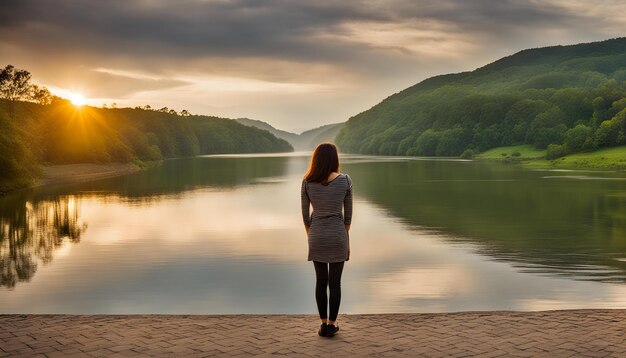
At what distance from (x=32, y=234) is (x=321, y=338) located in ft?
64.3

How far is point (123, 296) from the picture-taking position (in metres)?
14.1

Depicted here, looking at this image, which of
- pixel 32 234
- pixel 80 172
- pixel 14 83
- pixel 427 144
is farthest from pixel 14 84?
pixel 427 144

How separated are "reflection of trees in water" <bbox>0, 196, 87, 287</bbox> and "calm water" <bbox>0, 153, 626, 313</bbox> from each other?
0.19ft

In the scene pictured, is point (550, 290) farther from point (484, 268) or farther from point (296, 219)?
point (296, 219)

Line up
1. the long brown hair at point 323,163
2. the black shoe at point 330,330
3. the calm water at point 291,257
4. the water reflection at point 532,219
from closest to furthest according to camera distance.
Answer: the black shoe at point 330,330
the long brown hair at point 323,163
the calm water at point 291,257
the water reflection at point 532,219

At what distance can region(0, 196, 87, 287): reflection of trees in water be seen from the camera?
17484 mm

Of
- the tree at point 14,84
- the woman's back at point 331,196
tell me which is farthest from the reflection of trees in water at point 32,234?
the tree at point 14,84

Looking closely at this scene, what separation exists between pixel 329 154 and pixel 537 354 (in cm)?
355

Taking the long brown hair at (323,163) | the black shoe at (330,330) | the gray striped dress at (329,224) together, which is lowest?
the black shoe at (330,330)

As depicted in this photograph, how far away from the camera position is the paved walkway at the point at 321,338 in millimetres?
7486

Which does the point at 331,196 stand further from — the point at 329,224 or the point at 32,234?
the point at 32,234

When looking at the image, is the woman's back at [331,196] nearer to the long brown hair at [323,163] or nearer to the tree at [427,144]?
the long brown hair at [323,163]

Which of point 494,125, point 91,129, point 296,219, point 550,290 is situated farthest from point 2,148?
point 494,125

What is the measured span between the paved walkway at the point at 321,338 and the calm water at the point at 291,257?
3829 mm
